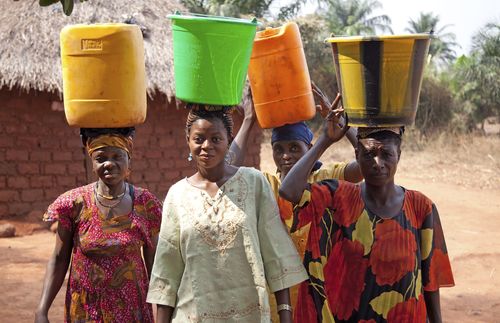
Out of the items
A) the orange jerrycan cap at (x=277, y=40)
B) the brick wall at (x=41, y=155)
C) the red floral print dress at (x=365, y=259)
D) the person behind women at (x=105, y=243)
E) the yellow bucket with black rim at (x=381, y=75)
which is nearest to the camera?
the yellow bucket with black rim at (x=381, y=75)

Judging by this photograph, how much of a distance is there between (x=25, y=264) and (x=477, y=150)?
12.0 metres

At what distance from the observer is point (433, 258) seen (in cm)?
276

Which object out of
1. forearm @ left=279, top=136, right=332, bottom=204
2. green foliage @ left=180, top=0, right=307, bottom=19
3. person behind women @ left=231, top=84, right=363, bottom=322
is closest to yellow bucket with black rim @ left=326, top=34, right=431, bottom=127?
forearm @ left=279, top=136, right=332, bottom=204

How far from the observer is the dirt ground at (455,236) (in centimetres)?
606

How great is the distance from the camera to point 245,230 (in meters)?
2.38

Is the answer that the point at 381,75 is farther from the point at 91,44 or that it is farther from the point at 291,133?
the point at 91,44

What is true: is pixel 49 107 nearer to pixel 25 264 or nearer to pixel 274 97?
pixel 25 264

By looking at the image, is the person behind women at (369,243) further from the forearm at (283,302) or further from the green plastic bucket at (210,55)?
the green plastic bucket at (210,55)

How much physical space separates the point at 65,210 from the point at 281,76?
3.68 ft

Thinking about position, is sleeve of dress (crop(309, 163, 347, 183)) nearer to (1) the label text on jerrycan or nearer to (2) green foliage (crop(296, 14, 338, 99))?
(1) the label text on jerrycan

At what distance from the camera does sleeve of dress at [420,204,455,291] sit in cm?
274

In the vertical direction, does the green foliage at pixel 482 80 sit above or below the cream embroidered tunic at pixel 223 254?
above

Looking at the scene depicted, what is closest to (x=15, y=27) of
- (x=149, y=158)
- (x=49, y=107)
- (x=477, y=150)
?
(x=49, y=107)

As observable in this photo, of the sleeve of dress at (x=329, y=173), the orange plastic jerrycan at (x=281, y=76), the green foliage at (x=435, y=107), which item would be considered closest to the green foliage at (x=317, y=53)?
the green foliage at (x=435, y=107)
